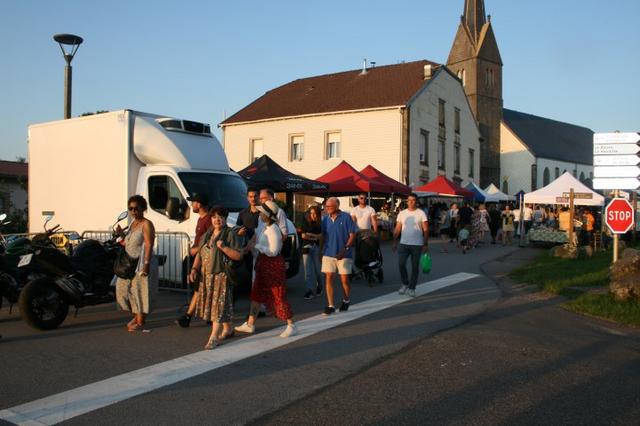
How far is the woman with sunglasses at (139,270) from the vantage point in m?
7.18

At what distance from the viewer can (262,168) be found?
62.8 feet

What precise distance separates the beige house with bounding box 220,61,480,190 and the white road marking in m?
28.0

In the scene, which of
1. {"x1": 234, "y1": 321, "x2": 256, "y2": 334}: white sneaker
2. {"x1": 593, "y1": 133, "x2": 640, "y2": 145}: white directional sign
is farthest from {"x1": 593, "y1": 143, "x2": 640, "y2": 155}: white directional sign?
{"x1": 234, "y1": 321, "x2": 256, "y2": 334}: white sneaker

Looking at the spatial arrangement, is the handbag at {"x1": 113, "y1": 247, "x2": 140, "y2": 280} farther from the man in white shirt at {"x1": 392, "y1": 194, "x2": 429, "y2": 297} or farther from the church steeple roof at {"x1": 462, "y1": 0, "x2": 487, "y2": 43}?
the church steeple roof at {"x1": 462, "y1": 0, "x2": 487, "y2": 43}

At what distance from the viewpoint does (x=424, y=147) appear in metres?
37.5

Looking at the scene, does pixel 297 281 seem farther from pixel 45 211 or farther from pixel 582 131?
pixel 582 131

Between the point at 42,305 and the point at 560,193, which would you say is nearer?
the point at 42,305

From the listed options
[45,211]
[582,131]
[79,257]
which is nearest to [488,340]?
[79,257]

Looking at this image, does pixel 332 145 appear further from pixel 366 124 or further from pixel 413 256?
pixel 413 256

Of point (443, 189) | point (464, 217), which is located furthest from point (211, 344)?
point (443, 189)

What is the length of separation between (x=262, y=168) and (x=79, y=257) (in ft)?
37.7

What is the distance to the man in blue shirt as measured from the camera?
338 inches

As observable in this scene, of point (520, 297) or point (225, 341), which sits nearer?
point (225, 341)

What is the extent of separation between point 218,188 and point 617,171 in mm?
7552
